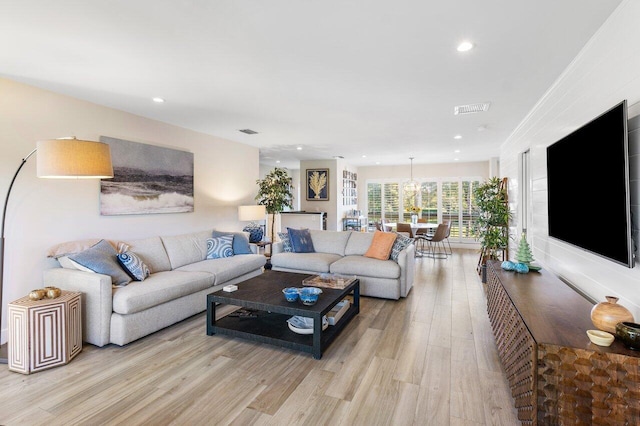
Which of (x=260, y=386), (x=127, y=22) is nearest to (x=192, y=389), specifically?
(x=260, y=386)

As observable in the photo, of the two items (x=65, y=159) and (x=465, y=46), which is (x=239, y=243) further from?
(x=465, y=46)

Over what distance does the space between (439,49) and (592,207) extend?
5.09 ft

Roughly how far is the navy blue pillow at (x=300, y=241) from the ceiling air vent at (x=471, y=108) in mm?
2911

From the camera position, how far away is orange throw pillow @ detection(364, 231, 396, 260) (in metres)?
4.51

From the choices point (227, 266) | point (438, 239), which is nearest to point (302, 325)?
point (227, 266)

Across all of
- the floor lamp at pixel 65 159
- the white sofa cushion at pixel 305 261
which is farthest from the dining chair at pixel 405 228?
the floor lamp at pixel 65 159

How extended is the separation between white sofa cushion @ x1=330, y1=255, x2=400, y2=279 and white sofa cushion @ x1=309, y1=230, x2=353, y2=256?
1.87 feet

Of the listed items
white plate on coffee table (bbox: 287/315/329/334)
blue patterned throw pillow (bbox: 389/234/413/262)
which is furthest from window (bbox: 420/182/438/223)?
white plate on coffee table (bbox: 287/315/329/334)

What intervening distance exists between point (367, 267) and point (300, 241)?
4.48ft

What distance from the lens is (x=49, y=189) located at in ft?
10.7

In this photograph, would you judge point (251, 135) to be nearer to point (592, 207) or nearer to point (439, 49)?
point (439, 49)

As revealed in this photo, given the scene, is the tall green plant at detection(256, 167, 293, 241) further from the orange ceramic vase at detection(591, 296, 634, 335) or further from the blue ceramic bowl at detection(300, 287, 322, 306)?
the orange ceramic vase at detection(591, 296, 634, 335)

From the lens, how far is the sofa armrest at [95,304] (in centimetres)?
279

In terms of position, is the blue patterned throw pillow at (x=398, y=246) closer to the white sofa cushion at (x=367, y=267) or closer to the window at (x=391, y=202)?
the white sofa cushion at (x=367, y=267)
